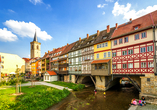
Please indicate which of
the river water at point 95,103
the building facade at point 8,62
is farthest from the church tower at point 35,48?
the river water at point 95,103

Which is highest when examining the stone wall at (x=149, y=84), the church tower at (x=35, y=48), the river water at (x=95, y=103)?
the church tower at (x=35, y=48)

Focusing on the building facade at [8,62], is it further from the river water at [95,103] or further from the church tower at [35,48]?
the river water at [95,103]

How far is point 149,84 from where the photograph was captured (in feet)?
48.2

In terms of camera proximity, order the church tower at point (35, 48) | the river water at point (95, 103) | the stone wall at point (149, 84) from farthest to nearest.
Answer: the church tower at point (35, 48) → the stone wall at point (149, 84) → the river water at point (95, 103)

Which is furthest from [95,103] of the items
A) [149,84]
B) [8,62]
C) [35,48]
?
[35,48]

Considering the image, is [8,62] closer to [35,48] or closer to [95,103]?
[35,48]

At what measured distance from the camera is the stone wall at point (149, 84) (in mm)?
14234

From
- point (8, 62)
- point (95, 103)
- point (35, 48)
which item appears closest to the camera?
point (95, 103)

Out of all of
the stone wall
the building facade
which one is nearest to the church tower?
the building facade

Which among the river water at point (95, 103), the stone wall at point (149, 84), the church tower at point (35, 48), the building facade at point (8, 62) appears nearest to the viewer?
the river water at point (95, 103)

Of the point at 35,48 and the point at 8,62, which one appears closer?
the point at 8,62

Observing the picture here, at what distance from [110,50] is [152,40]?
7.58 meters

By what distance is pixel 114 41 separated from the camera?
19.9m

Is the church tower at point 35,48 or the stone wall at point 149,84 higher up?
the church tower at point 35,48
